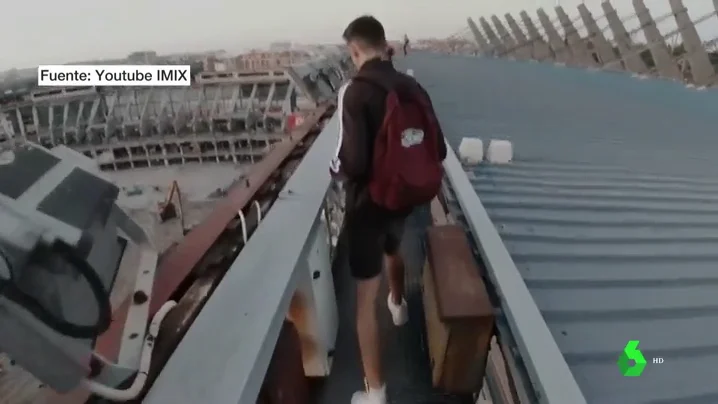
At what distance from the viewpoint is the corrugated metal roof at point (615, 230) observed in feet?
5.10

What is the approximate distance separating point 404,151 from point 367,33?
343 millimetres

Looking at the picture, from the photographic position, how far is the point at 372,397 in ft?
5.40

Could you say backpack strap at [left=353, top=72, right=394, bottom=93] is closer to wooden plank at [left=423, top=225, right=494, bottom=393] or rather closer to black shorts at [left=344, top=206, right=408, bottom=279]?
black shorts at [left=344, top=206, right=408, bottom=279]

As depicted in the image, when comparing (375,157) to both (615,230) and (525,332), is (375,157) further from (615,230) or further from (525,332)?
(615,230)

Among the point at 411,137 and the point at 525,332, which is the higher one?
the point at 411,137

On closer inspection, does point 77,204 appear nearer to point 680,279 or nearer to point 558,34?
point 680,279

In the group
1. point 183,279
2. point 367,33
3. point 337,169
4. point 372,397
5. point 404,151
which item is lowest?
point 372,397

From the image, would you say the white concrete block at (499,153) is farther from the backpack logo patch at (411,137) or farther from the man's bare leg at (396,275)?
the backpack logo patch at (411,137)

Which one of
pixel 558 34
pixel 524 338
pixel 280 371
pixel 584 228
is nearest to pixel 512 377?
pixel 524 338

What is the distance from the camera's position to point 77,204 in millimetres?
950

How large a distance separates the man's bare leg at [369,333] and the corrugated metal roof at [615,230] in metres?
0.51

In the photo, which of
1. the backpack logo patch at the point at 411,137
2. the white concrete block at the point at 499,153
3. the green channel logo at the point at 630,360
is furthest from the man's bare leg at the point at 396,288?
the white concrete block at the point at 499,153

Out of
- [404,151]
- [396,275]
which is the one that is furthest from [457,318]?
[396,275]
